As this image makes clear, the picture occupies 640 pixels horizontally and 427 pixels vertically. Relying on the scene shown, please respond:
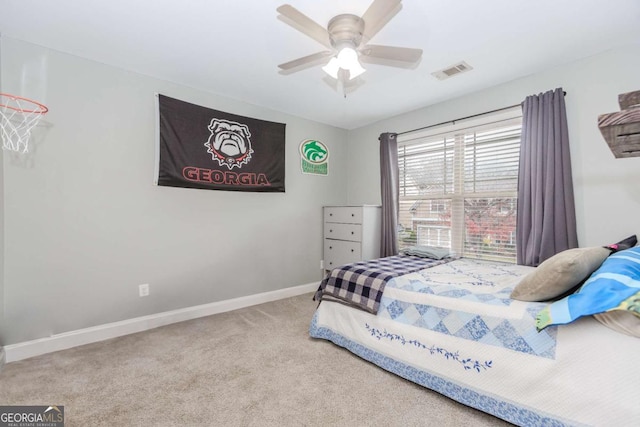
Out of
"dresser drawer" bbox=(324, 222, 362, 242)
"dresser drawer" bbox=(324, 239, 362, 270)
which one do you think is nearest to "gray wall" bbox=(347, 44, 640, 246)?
"dresser drawer" bbox=(324, 222, 362, 242)

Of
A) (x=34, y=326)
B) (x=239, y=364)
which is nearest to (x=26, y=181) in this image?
(x=34, y=326)

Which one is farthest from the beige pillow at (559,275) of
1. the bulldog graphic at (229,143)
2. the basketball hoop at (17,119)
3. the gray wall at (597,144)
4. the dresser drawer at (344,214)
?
the basketball hoop at (17,119)

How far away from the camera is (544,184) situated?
2537mm

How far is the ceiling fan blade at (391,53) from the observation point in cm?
178

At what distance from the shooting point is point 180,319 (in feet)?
9.46

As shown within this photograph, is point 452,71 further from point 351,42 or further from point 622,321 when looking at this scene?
point 622,321

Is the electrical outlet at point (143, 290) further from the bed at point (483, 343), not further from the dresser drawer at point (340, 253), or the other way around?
the dresser drawer at point (340, 253)

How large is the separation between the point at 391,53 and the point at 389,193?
208cm

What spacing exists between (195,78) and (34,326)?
8.01ft

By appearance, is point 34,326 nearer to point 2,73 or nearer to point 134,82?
point 2,73

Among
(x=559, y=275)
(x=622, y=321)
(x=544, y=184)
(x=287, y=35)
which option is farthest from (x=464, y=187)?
(x=287, y=35)

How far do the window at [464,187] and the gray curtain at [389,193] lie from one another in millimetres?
134

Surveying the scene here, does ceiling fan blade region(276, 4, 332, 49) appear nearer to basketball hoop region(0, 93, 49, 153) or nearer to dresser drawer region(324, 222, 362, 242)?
basketball hoop region(0, 93, 49, 153)

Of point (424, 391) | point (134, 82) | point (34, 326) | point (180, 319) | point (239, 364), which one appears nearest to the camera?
point (424, 391)
